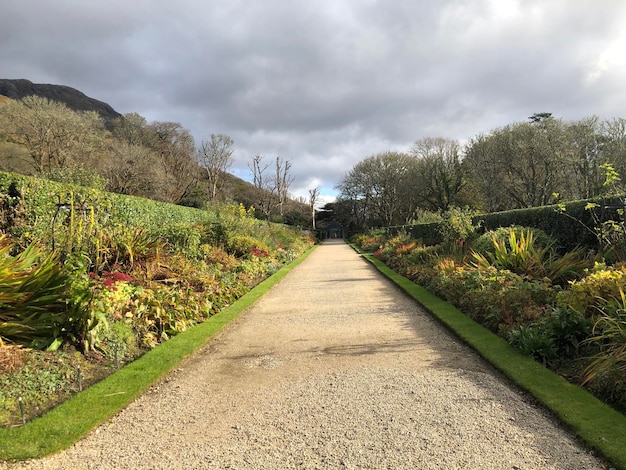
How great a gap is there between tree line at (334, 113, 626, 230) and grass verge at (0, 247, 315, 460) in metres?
15.2

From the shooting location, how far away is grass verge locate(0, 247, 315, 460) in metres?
2.93

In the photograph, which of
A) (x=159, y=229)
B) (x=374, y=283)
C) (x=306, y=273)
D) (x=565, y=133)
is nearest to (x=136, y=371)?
(x=159, y=229)

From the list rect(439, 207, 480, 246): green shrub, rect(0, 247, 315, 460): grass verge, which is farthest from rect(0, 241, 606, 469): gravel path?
rect(439, 207, 480, 246): green shrub

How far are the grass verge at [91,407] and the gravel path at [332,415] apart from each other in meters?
0.12

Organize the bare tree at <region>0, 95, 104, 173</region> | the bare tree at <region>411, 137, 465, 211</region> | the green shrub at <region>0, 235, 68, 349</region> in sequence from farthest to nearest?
1. the bare tree at <region>411, 137, 465, 211</region>
2. the bare tree at <region>0, 95, 104, 173</region>
3. the green shrub at <region>0, 235, 68, 349</region>

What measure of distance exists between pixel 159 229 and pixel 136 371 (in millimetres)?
7197

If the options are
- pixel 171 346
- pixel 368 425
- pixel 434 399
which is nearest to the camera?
pixel 368 425

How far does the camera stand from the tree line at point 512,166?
94.3 feet

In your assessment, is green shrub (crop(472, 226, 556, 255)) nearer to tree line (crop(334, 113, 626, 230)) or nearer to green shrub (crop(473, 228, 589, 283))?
green shrub (crop(473, 228, 589, 283))

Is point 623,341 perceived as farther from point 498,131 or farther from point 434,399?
point 498,131

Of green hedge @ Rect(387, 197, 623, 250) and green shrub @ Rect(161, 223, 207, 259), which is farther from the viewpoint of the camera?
green shrub @ Rect(161, 223, 207, 259)

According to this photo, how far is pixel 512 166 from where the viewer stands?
32875mm

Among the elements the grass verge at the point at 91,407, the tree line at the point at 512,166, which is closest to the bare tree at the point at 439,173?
the tree line at the point at 512,166

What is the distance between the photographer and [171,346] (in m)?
5.41
